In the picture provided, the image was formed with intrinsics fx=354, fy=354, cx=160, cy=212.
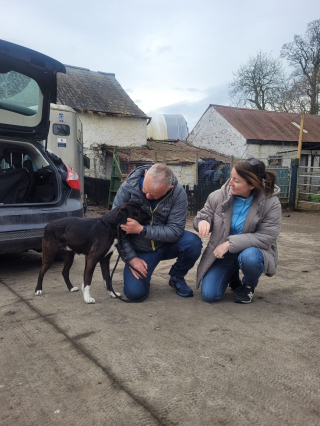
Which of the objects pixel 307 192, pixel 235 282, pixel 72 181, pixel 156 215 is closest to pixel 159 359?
pixel 156 215

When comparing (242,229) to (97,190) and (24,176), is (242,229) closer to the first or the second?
(24,176)

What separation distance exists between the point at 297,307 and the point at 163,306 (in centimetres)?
123

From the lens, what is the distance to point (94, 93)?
21.9 metres

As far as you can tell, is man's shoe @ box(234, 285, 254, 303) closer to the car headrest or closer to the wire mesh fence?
the car headrest

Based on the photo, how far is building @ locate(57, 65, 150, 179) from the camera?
20.1 meters

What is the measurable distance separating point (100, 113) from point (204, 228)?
1871cm

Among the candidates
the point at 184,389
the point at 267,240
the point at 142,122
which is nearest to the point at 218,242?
the point at 267,240

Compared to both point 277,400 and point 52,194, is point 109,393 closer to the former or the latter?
point 277,400

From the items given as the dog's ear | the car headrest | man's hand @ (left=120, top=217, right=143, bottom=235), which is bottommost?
man's hand @ (left=120, top=217, right=143, bottom=235)

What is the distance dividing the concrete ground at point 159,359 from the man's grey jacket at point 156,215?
55 cm

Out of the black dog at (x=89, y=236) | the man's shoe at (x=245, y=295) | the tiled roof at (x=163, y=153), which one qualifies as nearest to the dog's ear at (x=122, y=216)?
the black dog at (x=89, y=236)

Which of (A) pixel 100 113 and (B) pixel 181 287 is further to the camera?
(A) pixel 100 113

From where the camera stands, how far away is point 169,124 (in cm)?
2950

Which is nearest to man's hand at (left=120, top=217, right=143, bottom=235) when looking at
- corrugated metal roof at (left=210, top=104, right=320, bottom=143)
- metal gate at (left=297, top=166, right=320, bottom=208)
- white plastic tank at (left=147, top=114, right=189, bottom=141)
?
metal gate at (left=297, top=166, right=320, bottom=208)
